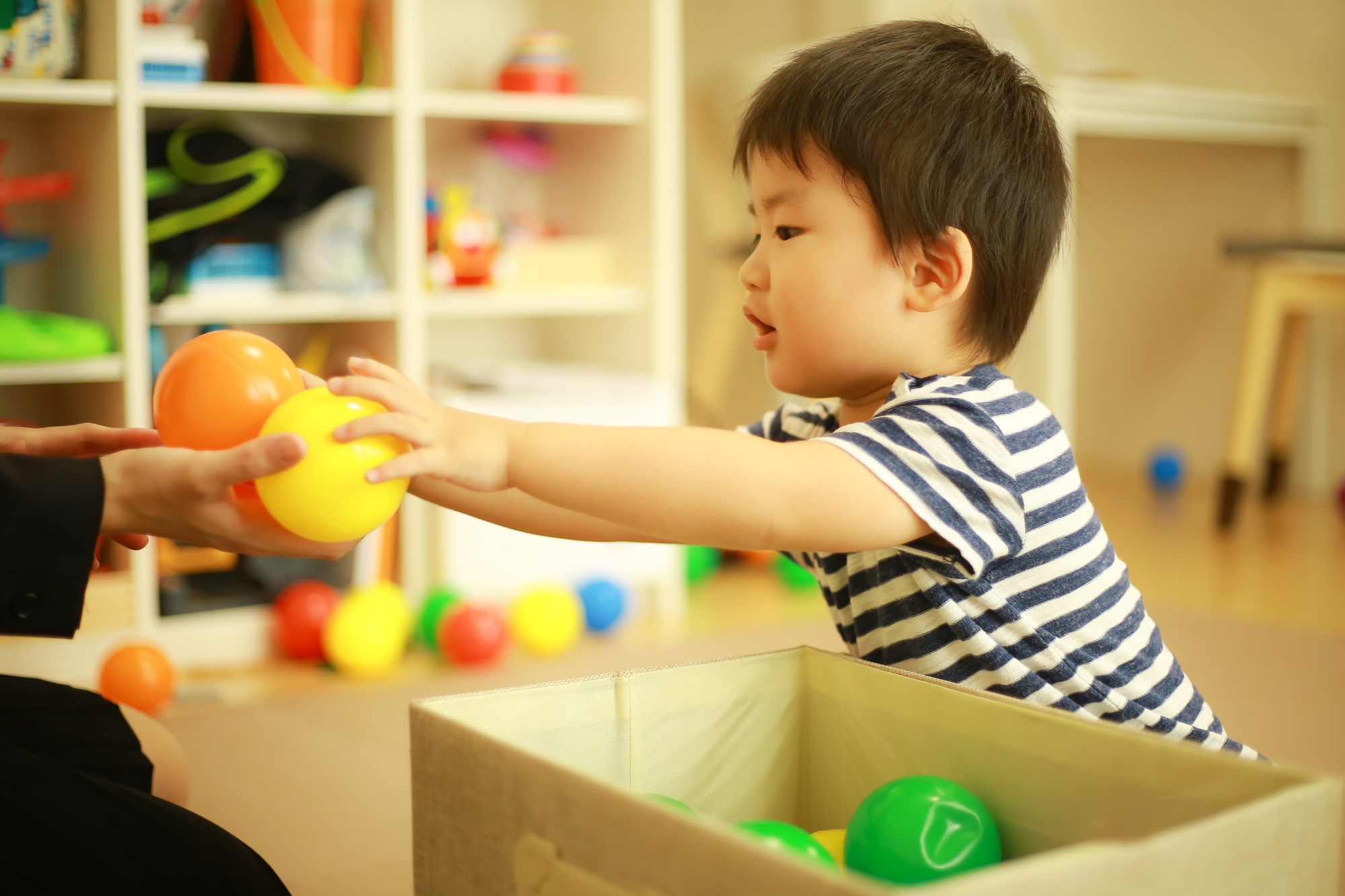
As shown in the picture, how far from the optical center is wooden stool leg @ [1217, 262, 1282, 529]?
276 cm

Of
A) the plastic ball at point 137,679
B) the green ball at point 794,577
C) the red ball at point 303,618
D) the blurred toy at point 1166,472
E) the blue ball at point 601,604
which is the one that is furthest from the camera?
the blurred toy at point 1166,472

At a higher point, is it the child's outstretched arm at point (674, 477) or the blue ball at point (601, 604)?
the child's outstretched arm at point (674, 477)

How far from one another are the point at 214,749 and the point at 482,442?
0.98 metres

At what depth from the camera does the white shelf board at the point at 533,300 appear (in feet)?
6.72

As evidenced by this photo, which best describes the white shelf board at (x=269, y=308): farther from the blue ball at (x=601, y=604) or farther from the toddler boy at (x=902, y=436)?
the toddler boy at (x=902, y=436)

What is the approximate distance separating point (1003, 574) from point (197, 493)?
505 mm

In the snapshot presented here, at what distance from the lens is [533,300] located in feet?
6.97

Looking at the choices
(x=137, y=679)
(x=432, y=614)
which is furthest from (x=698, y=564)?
(x=137, y=679)

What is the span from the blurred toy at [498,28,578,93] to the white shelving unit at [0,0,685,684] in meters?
0.05

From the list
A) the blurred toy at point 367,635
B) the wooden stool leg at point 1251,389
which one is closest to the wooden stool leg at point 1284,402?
the wooden stool leg at point 1251,389

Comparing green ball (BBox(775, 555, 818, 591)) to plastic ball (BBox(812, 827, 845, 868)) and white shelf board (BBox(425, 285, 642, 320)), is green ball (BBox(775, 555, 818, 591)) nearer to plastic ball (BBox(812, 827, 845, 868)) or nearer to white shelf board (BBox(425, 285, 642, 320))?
white shelf board (BBox(425, 285, 642, 320))

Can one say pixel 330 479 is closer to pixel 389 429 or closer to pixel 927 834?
pixel 389 429

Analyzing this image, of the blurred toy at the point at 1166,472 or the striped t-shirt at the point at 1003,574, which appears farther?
the blurred toy at the point at 1166,472

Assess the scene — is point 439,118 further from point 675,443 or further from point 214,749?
point 675,443
